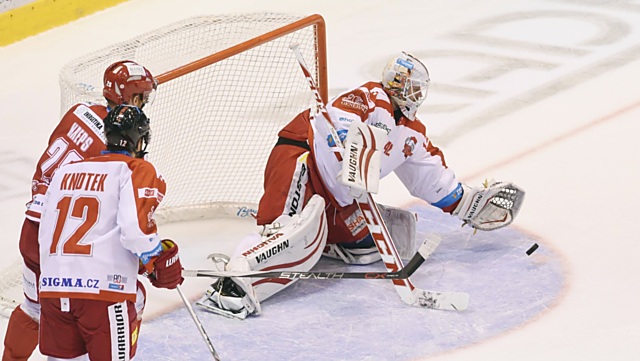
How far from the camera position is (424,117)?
5.70m

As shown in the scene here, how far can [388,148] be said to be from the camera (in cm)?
415

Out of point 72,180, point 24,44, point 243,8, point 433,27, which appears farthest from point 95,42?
point 72,180

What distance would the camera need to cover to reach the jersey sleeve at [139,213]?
9.27 feet

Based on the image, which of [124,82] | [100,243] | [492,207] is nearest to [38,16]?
[492,207]

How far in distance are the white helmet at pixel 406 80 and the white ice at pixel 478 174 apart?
619mm

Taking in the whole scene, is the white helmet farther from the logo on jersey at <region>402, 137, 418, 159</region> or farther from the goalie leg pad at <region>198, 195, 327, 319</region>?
the goalie leg pad at <region>198, 195, 327, 319</region>

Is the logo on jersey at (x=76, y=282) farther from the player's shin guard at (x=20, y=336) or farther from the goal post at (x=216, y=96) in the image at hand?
the goal post at (x=216, y=96)

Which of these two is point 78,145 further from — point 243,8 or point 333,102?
point 243,8

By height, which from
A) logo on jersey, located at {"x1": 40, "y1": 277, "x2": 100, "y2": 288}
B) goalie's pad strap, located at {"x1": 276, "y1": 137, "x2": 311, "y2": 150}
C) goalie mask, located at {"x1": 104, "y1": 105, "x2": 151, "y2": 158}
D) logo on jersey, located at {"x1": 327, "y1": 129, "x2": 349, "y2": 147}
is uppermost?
goalie mask, located at {"x1": 104, "y1": 105, "x2": 151, "y2": 158}

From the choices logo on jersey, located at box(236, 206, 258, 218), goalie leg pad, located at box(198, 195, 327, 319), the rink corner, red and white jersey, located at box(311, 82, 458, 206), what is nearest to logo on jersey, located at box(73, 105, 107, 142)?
goalie leg pad, located at box(198, 195, 327, 319)

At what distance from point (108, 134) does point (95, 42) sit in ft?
12.6

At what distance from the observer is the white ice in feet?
12.2

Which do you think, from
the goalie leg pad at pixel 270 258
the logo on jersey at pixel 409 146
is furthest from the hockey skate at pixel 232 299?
the logo on jersey at pixel 409 146

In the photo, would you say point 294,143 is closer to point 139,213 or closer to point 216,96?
point 216,96
